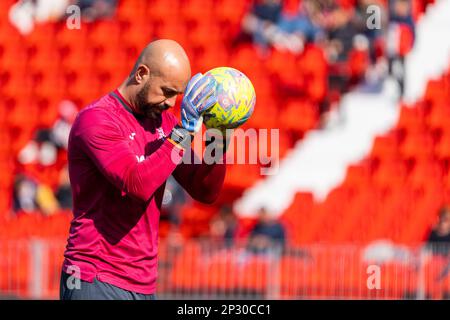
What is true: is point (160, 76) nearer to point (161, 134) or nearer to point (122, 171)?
point (161, 134)

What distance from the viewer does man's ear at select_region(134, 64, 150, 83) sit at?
512cm

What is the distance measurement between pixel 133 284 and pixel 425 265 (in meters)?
7.19

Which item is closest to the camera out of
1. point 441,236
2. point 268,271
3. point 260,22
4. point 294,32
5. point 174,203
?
point 441,236

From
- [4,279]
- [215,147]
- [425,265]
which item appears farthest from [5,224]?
[215,147]

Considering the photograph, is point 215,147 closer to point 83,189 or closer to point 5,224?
point 83,189

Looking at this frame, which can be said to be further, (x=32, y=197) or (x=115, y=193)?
(x=32, y=197)

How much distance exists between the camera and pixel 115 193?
5.07m

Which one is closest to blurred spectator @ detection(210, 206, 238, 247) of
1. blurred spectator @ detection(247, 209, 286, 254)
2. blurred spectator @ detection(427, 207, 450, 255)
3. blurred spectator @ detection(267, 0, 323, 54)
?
blurred spectator @ detection(247, 209, 286, 254)

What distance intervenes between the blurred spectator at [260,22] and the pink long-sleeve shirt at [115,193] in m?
9.22

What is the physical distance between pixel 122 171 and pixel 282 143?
29.8ft

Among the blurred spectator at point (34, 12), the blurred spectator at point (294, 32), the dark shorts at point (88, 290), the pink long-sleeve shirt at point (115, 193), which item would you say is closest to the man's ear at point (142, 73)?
the pink long-sleeve shirt at point (115, 193)

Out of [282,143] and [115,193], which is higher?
[282,143]

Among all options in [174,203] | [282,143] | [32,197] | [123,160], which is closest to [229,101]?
[123,160]

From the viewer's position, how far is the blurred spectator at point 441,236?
11.8 metres
